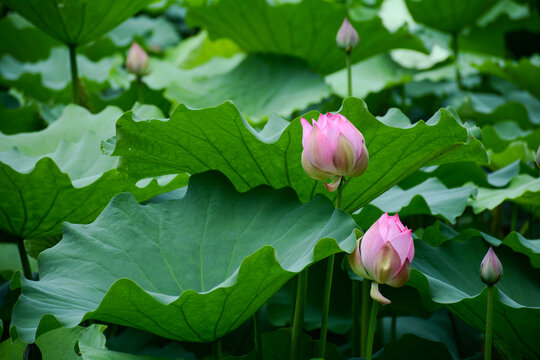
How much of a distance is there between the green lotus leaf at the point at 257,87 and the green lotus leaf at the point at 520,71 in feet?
2.22

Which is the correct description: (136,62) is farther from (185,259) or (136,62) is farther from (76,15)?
(185,259)

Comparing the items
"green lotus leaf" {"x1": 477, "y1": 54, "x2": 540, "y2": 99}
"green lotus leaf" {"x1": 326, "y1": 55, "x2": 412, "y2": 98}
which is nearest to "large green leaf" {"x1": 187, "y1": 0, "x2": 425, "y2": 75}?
"green lotus leaf" {"x1": 326, "y1": 55, "x2": 412, "y2": 98}

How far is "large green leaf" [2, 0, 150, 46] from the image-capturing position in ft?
5.97

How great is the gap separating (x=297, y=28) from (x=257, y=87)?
0.87 feet

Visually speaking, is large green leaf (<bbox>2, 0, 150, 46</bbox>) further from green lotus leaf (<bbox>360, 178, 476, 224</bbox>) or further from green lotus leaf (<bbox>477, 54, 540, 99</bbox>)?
green lotus leaf (<bbox>477, 54, 540, 99</bbox>)

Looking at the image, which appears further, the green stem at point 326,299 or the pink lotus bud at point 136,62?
the pink lotus bud at point 136,62

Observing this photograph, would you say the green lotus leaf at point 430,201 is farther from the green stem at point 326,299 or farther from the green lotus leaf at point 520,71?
the green lotus leaf at point 520,71

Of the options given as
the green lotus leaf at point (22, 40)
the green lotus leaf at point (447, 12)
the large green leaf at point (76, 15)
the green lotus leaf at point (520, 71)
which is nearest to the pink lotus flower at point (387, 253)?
the large green leaf at point (76, 15)

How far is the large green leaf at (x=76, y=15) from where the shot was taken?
1820mm

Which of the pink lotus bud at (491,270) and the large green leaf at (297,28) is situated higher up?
the pink lotus bud at (491,270)

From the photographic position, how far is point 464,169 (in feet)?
5.53

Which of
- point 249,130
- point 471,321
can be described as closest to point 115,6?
point 249,130

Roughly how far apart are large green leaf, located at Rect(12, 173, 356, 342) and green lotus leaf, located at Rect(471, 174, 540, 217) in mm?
506

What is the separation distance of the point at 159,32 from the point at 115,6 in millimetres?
2175
